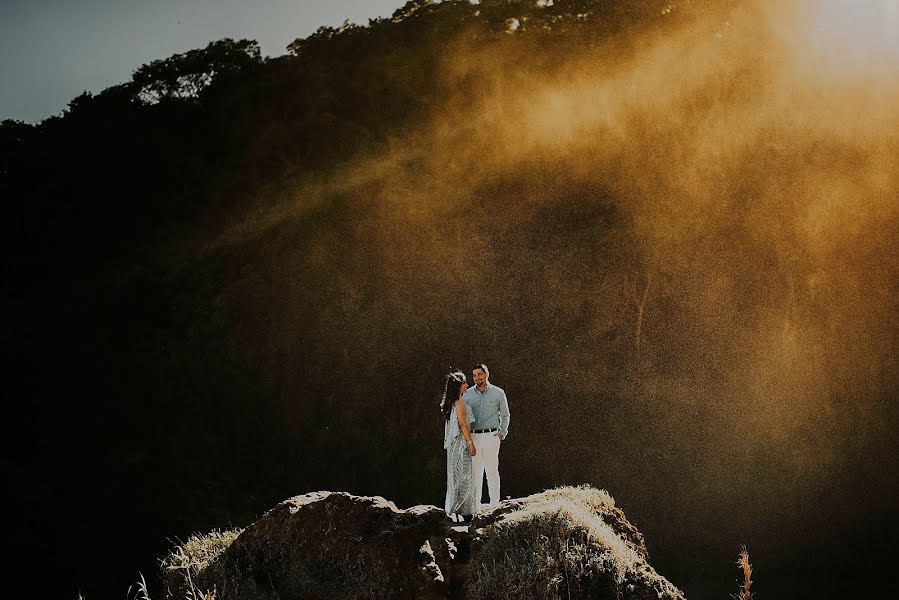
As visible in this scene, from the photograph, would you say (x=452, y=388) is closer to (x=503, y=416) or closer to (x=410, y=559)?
(x=503, y=416)

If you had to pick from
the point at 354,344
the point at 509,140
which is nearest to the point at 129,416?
the point at 354,344

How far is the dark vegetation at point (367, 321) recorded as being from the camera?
771 inches

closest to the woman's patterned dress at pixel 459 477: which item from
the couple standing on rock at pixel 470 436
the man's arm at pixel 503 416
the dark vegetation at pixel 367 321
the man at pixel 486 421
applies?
the couple standing on rock at pixel 470 436

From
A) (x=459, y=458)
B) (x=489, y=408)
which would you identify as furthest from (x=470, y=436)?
(x=489, y=408)

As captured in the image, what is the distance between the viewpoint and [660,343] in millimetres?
21422

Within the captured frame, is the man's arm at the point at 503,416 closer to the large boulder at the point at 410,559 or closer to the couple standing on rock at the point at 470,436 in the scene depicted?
the couple standing on rock at the point at 470,436

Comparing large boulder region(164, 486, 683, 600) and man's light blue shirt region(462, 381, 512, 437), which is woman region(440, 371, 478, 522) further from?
large boulder region(164, 486, 683, 600)

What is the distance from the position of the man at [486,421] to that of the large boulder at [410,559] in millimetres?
2240

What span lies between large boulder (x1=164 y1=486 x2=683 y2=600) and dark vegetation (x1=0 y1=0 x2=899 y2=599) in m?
11.1

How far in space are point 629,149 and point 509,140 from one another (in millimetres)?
3119

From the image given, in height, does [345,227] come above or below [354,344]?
above

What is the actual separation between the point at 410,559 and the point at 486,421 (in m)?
3.02

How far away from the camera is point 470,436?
9188mm

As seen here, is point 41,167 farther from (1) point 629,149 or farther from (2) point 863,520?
(2) point 863,520
